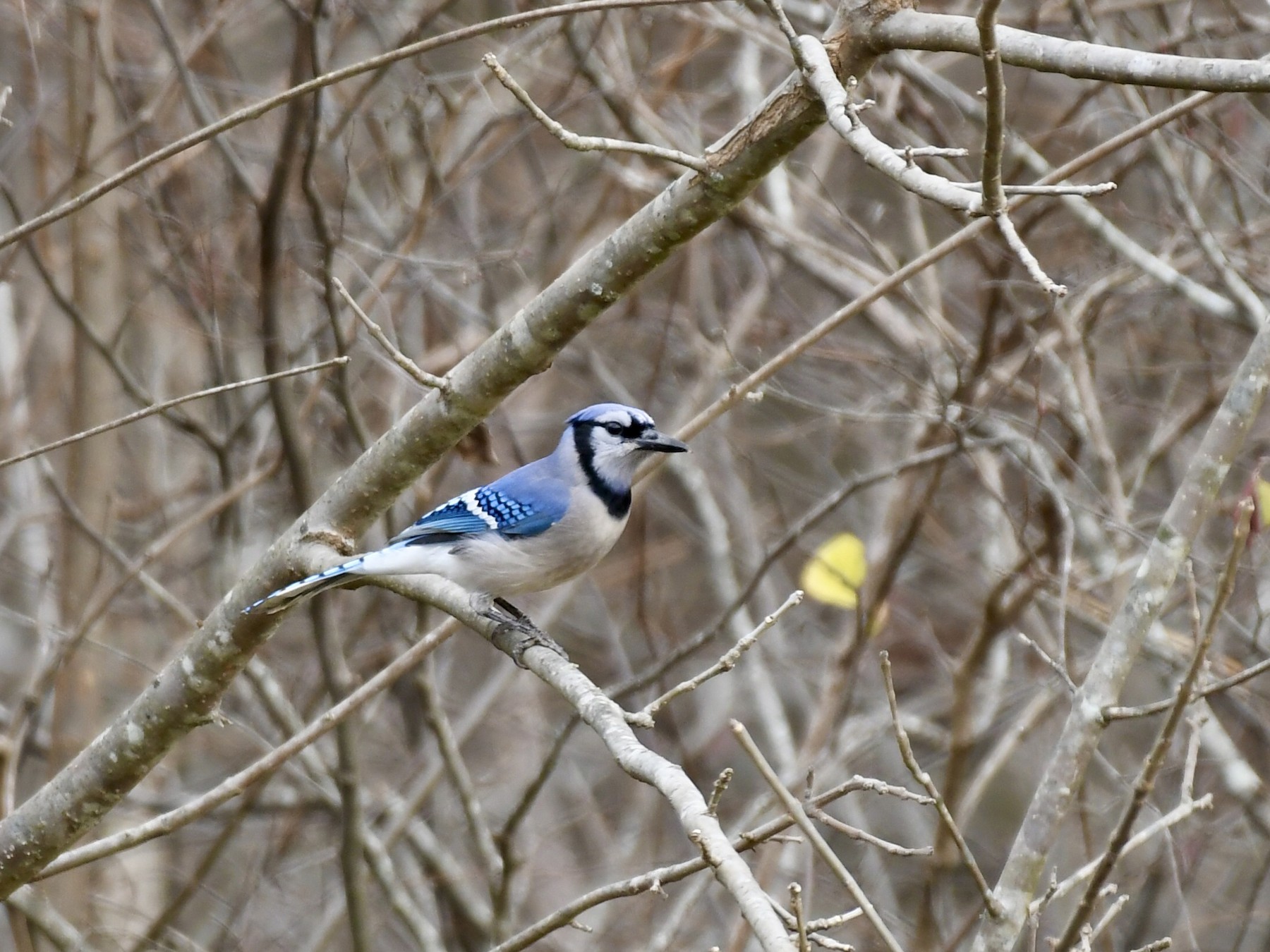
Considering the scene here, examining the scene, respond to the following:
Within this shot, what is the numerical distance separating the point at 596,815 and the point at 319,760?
2.62 metres

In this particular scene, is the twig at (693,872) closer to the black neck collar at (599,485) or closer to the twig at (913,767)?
the twig at (913,767)

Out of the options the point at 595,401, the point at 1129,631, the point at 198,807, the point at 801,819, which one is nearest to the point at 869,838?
the point at 801,819

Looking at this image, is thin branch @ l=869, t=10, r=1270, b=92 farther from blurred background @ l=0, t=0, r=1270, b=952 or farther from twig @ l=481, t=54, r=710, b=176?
blurred background @ l=0, t=0, r=1270, b=952

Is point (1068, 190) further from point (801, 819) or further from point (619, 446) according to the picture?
point (619, 446)

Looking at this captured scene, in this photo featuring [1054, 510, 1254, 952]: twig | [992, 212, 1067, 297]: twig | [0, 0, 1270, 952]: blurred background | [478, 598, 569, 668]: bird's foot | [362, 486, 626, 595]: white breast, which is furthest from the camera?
[0, 0, 1270, 952]: blurred background

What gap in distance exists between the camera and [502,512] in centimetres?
450

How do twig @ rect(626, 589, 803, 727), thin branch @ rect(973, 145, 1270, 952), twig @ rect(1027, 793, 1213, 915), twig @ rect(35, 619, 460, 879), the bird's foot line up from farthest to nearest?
the bird's foot
twig @ rect(35, 619, 460, 879)
thin branch @ rect(973, 145, 1270, 952)
twig @ rect(1027, 793, 1213, 915)
twig @ rect(626, 589, 803, 727)

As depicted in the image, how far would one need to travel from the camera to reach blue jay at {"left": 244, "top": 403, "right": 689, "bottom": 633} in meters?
4.32

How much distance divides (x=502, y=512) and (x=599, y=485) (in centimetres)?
33

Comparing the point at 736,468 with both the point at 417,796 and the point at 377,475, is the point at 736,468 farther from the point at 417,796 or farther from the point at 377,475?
the point at 377,475

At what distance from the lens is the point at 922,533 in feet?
24.0

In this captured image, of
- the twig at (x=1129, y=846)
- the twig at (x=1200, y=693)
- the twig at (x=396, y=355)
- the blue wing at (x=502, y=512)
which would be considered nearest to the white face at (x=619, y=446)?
the blue wing at (x=502, y=512)

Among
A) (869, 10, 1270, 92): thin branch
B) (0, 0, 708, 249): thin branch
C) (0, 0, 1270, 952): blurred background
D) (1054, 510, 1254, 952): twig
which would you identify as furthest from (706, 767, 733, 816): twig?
(0, 0, 1270, 952): blurred background

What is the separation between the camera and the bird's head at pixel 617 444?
4484mm
